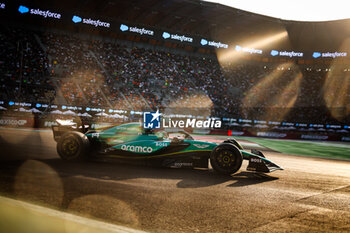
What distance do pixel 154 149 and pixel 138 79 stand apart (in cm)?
2555

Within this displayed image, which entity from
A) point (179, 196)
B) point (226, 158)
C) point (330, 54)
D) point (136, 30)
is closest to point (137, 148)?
point (226, 158)

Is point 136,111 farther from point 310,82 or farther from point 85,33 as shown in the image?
point 310,82

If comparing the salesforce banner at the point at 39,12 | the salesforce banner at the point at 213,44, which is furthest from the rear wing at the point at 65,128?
the salesforce banner at the point at 213,44

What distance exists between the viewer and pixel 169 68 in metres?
35.7

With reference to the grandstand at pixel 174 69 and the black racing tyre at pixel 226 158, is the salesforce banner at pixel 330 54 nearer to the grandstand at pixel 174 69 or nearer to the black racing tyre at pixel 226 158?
the grandstand at pixel 174 69

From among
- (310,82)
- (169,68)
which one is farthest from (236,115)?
(310,82)

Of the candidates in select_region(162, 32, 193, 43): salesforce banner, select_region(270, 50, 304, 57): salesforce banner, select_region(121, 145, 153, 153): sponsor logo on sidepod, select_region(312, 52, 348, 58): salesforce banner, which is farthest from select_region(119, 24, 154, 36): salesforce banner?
select_region(121, 145, 153, 153): sponsor logo on sidepod

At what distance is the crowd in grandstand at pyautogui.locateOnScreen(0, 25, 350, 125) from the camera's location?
25.3 m

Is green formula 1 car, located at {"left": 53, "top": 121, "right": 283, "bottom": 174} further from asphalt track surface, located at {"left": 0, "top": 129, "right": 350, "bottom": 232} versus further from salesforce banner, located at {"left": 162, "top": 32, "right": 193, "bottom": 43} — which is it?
salesforce banner, located at {"left": 162, "top": 32, "right": 193, "bottom": 43}

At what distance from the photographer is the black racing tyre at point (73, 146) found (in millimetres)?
6824

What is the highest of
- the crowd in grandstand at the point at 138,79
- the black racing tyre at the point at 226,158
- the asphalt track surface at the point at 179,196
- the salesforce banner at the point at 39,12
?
the salesforce banner at the point at 39,12

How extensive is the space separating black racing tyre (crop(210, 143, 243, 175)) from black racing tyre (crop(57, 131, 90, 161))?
10.4 feet

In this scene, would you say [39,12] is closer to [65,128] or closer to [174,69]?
[174,69]

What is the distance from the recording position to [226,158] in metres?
6.47
